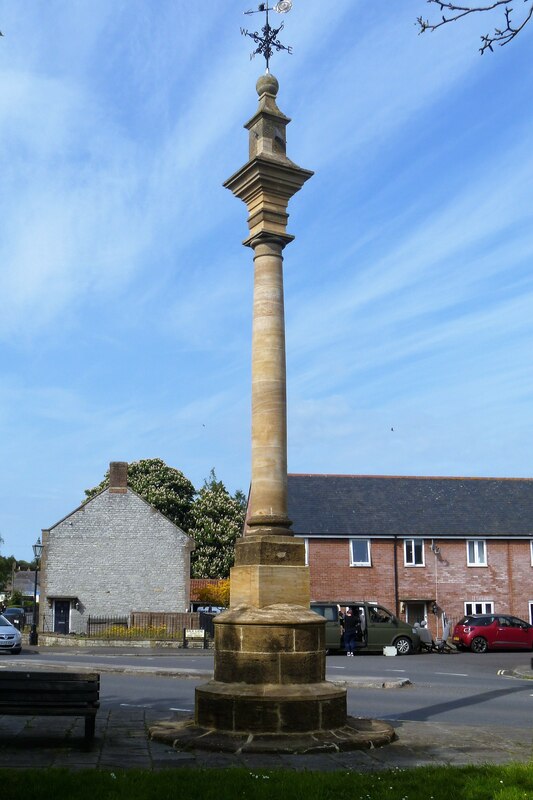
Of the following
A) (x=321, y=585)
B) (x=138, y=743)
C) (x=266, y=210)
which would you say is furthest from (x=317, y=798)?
Answer: (x=321, y=585)

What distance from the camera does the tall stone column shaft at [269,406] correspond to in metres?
10.8

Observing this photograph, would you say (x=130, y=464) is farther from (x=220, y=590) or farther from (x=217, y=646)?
(x=217, y=646)

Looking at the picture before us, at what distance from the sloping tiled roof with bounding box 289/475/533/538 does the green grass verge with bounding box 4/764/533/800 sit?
30.2m

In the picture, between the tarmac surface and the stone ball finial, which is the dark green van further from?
the stone ball finial

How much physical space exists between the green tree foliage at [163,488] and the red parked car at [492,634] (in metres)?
31.7

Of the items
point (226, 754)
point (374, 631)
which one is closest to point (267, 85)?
point (226, 754)

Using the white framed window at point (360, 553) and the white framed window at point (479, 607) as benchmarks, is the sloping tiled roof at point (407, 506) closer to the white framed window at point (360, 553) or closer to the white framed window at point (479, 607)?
the white framed window at point (360, 553)

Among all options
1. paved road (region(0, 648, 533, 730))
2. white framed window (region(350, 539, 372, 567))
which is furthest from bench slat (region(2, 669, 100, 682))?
white framed window (region(350, 539, 372, 567))

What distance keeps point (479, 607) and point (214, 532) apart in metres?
23.7

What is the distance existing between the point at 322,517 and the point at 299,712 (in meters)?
29.6

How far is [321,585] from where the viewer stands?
37.9m

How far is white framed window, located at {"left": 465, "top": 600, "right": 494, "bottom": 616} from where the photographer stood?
39156 mm

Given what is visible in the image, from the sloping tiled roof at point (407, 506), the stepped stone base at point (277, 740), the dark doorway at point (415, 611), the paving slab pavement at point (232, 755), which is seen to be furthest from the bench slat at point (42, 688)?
the dark doorway at point (415, 611)

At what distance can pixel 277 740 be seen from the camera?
29.8ft
